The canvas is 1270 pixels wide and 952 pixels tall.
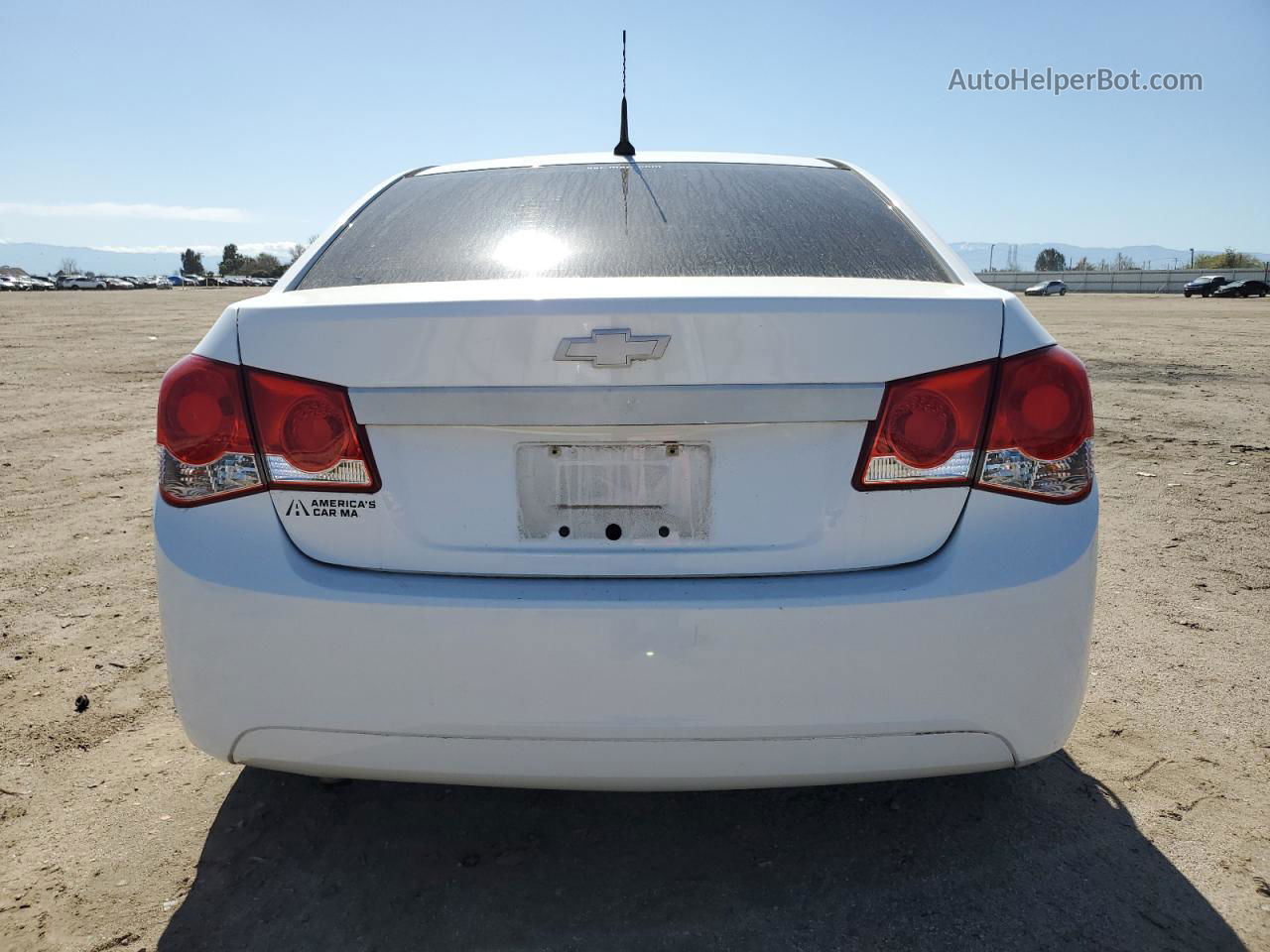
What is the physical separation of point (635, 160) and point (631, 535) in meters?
1.55

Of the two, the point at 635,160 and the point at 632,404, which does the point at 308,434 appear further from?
the point at 635,160

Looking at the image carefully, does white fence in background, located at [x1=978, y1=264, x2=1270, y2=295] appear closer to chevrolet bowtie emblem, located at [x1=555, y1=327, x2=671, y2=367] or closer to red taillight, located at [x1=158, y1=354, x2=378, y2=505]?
chevrolet bowtie emblem, located at [x1=555, y1=327, x2=671, y2=367]

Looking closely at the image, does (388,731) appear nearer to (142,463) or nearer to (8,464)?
(142,463)

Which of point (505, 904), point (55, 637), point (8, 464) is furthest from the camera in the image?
point (8, 464)

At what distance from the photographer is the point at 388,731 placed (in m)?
1.73

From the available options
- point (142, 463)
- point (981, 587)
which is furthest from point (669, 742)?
point (142, 463)

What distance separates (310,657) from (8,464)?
587 centimetres

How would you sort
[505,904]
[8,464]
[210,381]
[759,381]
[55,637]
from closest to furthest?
Result: [759,381] → [210,381] → [505,904] → [55,637] → [8,464]

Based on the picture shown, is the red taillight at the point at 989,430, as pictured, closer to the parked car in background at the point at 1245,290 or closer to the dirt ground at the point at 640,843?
the dirt ground at the point at 640,843

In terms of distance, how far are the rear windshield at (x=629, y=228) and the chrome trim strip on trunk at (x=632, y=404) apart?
0.38 m

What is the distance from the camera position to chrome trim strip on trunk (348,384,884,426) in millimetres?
1642

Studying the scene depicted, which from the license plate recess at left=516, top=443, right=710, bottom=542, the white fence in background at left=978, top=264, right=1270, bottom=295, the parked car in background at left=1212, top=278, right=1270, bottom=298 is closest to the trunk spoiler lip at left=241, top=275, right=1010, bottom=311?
the license plate recess at left=516, top=443, right=710, bottom=542

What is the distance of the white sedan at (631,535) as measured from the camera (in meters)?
1.66

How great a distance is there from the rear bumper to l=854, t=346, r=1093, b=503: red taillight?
6 cm
